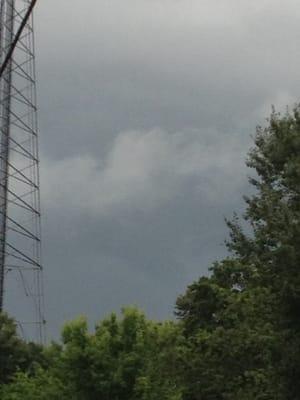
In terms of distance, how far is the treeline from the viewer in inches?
877

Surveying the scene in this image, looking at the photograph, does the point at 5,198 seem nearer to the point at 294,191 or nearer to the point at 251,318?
the point at 251,318

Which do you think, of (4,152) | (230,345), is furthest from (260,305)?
(4,152)

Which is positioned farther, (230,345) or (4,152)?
(4,152)

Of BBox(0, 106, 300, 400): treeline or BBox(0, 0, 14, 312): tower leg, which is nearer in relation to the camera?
BBox(0, 106, 300, 400): treeline

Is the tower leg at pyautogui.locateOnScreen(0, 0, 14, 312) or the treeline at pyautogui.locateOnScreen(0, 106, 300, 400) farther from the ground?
the tower leg at pyautogui.locateOnScreen(0, 0, 14, 312)

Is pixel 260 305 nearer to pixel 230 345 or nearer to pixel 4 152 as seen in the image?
pixel 230 345

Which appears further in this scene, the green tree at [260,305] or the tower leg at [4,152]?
the tower leg at [4,152]

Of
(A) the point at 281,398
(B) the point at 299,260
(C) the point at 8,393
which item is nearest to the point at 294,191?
(B) the point at 299,260

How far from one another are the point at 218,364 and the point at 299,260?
35.1 ft

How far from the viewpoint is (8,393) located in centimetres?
4272

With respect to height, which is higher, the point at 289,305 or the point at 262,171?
the point at 262,171

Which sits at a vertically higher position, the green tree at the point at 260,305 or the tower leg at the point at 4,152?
the tower leg at the point at 4,152

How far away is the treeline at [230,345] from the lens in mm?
22266

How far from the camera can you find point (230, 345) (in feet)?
100
